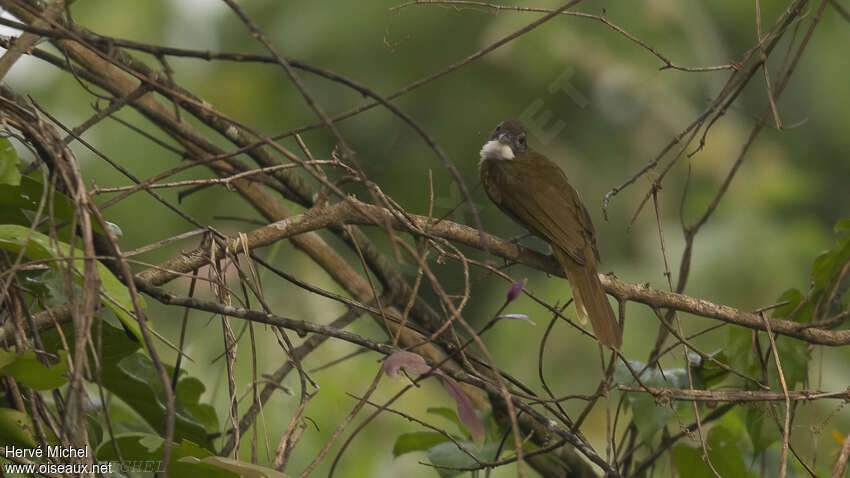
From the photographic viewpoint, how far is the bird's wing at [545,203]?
2.12 metres

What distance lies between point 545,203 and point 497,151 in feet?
1.03

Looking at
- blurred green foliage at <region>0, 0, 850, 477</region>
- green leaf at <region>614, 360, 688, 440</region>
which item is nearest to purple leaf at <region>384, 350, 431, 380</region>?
green leaf at <region>614, 360, 688, 440</region>

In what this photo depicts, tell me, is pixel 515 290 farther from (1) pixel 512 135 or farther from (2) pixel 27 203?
(1) pixel 512 135

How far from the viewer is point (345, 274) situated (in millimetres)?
1935

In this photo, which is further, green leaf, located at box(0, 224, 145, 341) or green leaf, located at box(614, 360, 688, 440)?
green leaf, located at box(614, 360, 688, 440)

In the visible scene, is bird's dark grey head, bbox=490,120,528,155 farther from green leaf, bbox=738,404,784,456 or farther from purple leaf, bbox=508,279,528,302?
purple leaf, bbox=508,279,528,302

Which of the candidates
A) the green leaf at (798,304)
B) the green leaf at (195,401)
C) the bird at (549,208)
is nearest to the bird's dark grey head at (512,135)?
the bird at (549,208)

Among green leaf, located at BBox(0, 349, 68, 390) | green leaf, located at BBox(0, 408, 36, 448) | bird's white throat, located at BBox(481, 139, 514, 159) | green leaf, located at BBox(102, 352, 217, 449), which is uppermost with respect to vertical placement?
bird's white throat, located at BBox(481, 139, 514, 159)

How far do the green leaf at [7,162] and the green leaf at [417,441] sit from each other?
898 millimetres

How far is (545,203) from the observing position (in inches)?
88.3

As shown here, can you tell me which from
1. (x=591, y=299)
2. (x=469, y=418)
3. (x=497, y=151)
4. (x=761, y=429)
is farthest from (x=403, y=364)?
(x=497, y=151)

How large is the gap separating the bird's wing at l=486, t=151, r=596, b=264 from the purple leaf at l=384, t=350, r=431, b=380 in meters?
1.05

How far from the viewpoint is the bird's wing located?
2117 mm

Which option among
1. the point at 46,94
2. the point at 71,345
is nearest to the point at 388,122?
the point at 46,94
